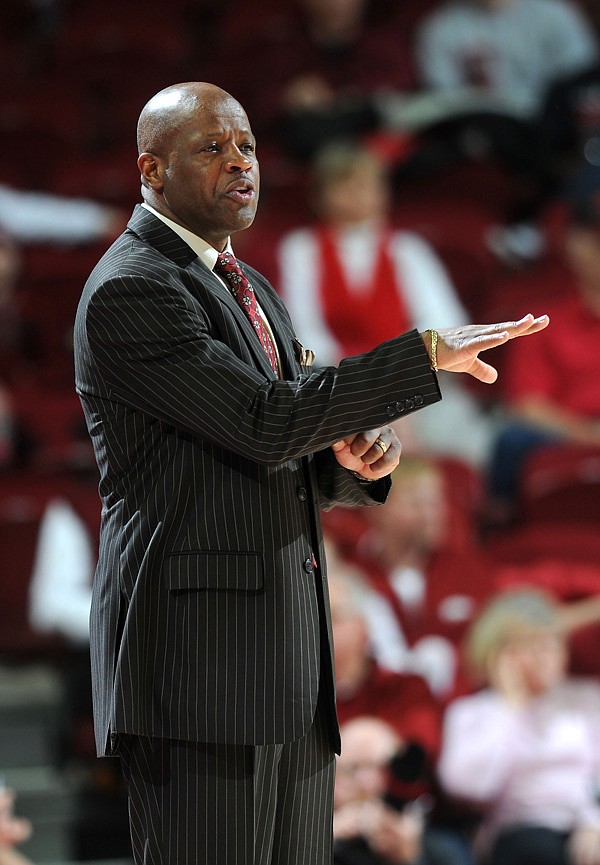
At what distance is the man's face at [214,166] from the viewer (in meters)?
1.52

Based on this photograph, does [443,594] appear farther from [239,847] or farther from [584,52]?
[584,52]

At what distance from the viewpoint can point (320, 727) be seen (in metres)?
1.58

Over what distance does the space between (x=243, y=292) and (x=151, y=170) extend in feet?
0.59

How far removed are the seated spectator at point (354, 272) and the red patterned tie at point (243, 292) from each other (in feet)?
9.15

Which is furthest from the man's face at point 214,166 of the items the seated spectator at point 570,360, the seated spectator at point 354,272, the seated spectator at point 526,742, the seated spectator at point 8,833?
the seated spectator at point 354,272

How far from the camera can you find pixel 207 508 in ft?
4.87

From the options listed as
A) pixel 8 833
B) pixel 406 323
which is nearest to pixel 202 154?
pixel 8 833

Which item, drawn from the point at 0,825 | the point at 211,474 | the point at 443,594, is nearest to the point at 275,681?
the point at 211,474

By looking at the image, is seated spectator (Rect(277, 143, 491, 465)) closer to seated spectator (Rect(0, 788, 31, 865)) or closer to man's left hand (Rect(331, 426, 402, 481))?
seated spectator (Rect(0, 788, 31, 865))

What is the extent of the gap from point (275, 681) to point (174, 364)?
366mm

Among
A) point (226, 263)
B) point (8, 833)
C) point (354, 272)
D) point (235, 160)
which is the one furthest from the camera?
point (354, 272)

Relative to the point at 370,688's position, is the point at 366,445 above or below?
above

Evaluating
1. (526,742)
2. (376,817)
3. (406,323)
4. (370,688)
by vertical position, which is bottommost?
(376,817)

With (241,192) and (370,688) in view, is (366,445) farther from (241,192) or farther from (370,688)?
(370,688)
